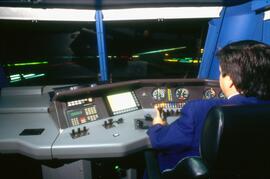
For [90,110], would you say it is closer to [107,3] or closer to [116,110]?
[116,110]

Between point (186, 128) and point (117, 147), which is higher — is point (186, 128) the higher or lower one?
the higher one

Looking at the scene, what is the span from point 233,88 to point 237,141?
1.31 ft

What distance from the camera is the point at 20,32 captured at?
1906 centimetres

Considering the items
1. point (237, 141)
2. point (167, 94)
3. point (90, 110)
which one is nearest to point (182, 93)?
point (167, 94)

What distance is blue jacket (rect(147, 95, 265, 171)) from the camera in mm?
1060

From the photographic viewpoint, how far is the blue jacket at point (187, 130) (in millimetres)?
1060

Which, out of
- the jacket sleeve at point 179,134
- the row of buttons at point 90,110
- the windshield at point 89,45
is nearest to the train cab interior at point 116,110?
the row of buttons at point 90,110

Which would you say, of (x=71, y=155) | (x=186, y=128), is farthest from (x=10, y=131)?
(x=186, y=128)

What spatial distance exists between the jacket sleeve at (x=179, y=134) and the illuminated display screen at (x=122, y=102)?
724mm

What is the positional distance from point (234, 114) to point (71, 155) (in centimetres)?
103

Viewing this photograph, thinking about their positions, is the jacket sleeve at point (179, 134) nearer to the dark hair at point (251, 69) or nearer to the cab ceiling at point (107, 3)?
the dark hair at point (251, 69)

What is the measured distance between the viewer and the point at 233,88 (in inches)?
43.0

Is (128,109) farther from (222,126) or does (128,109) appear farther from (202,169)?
(222,126)

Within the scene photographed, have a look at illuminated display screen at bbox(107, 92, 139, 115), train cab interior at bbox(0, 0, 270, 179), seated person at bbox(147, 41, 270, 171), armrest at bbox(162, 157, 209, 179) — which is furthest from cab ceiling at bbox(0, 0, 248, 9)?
armrest at bbox(162, 157, 209, 179)
